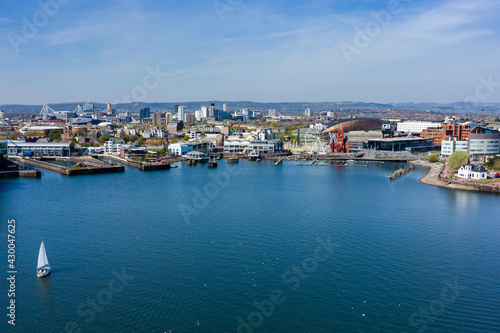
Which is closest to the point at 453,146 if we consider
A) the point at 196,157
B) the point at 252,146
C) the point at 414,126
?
the point at 252,146

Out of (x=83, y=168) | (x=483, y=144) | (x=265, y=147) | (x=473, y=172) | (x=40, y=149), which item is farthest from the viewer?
(x=265, y=147)

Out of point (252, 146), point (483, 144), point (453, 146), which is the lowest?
point (252, 146)

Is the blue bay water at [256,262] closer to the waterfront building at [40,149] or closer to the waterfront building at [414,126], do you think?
the waterfront building at [40,149]

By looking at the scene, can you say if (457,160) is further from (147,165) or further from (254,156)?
(147,165)

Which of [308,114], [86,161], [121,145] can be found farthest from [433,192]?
[308,114]

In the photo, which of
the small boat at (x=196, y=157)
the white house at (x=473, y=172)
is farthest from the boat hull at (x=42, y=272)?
the small boat at (x=196, y=157)

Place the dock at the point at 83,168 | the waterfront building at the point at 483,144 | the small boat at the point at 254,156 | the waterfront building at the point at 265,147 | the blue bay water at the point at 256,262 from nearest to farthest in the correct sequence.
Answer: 1. the blue bay water at the point at 256,262
2. the dock at the point at 83,168
3. the waterfront building at the point at 483,144
4. the small boat at the point at 254,156
5. the waterfront building at the point at 265,147

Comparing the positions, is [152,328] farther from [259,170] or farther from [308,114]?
[308,114]
